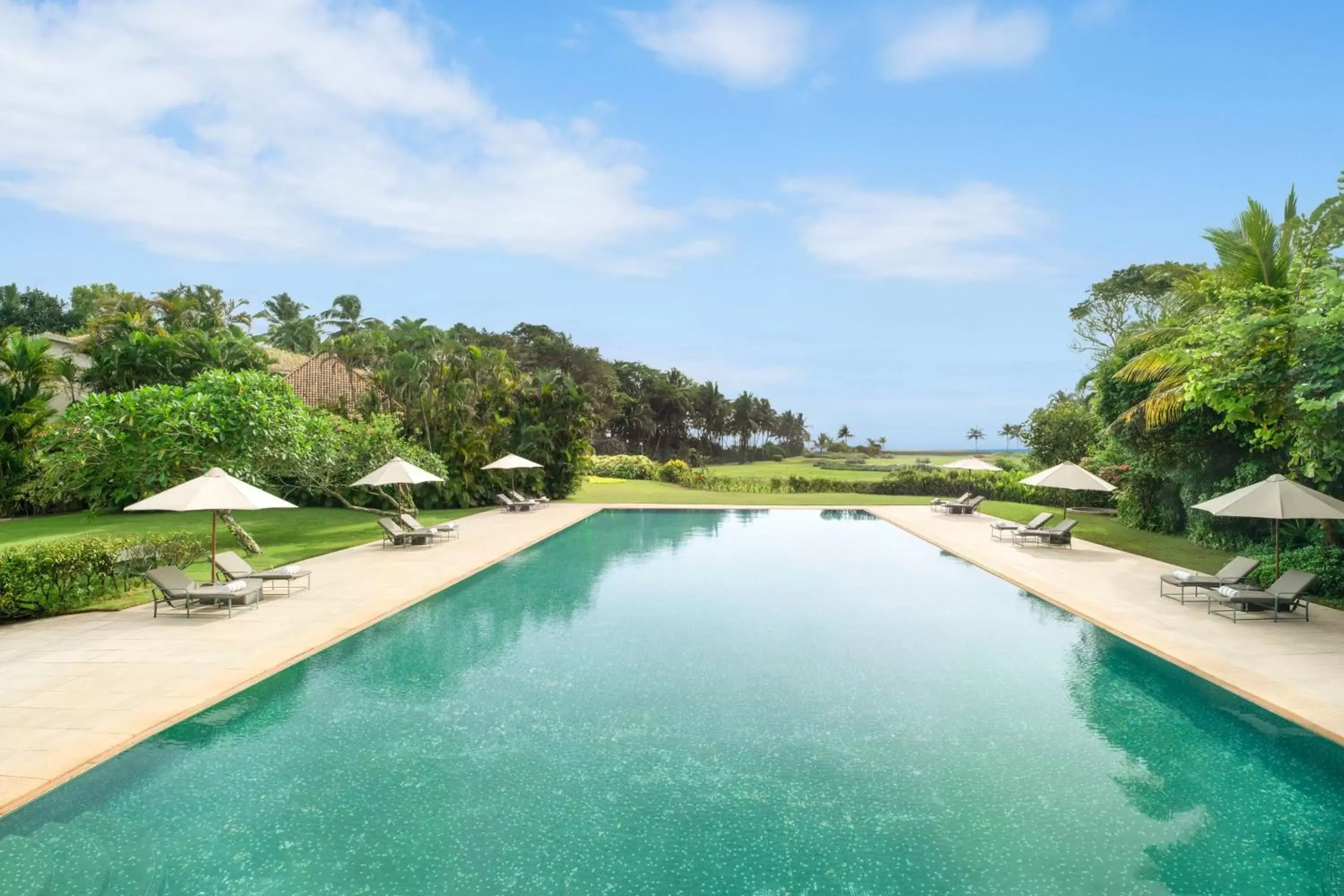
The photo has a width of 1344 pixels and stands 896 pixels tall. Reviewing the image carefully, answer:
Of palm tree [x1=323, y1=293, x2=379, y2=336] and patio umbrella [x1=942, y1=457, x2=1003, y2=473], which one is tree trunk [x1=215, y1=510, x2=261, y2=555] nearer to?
patio umbrella [x1=942, y1=457, x2=1003, y2=473]

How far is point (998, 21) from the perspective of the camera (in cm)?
1475

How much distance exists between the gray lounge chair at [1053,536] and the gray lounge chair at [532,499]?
51.0 ft

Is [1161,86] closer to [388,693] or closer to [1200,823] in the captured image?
[1200,823]

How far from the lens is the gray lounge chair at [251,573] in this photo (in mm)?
11031

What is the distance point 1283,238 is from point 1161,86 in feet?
16.1

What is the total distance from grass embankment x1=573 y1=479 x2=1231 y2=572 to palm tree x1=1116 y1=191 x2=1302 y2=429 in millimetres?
2860

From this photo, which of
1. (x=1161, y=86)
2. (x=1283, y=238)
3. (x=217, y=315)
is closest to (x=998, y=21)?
(x=1161, y=86)

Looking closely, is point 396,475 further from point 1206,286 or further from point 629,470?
point 629,470

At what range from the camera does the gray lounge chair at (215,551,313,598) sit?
11.0 m

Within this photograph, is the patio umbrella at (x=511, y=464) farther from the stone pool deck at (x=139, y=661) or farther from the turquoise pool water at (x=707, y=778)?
the turquoise pool water at (x=707, y=778)

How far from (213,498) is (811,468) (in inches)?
2450

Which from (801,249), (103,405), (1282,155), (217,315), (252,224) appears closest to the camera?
(103,405)

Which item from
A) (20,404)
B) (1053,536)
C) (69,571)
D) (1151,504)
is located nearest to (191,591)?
(69,571)

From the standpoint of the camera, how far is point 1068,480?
56.0 ft
